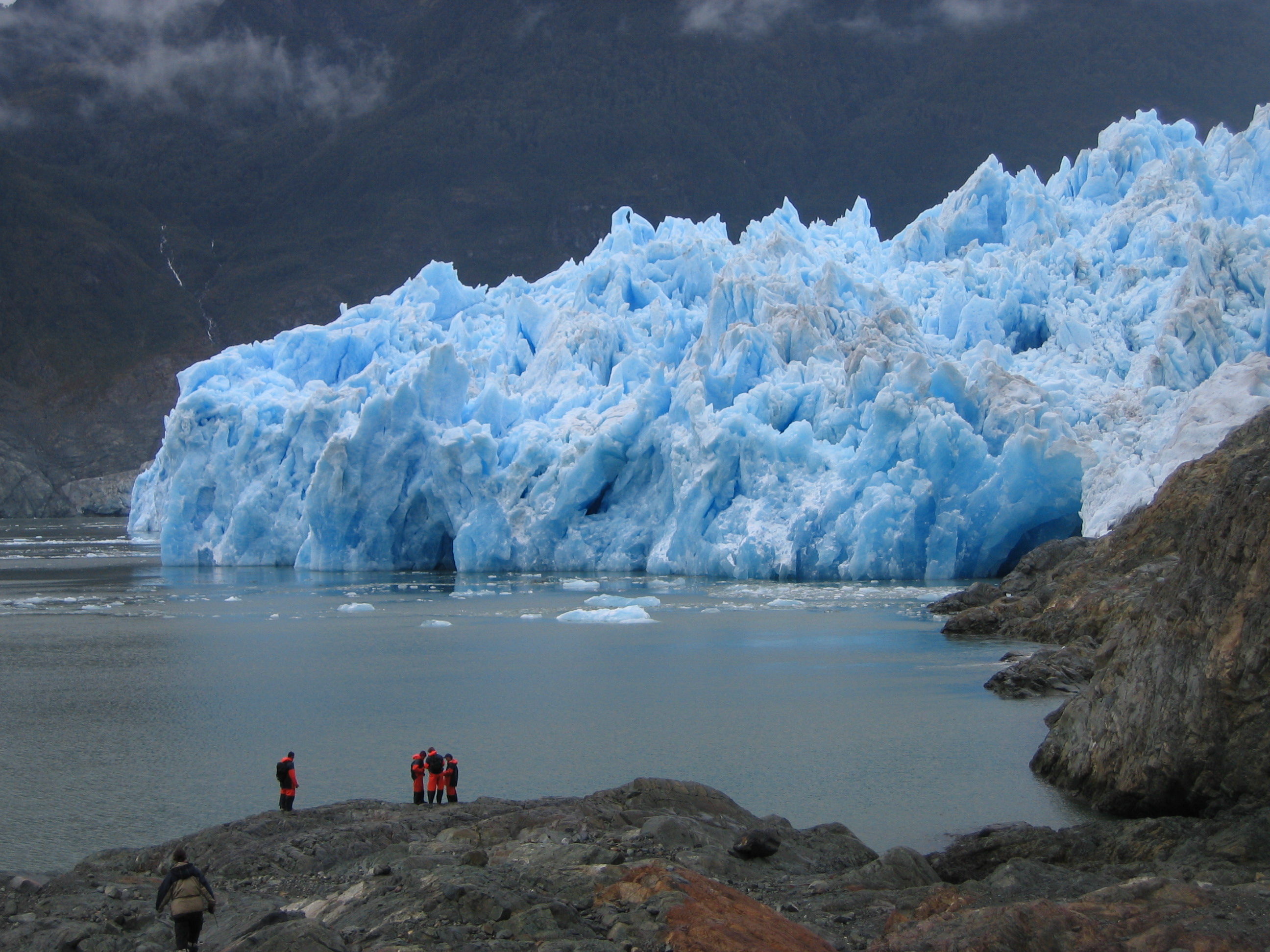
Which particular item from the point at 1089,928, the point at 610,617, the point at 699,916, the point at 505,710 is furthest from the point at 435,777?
the point at 610,617

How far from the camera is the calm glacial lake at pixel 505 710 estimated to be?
27.1ft

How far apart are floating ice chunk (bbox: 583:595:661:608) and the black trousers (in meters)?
14.5

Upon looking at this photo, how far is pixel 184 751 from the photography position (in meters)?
10.0

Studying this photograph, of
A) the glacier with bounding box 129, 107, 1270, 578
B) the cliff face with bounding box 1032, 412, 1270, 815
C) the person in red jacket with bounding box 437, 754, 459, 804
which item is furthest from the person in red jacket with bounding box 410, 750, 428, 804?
the glacier with bounding box 129, 107, 1270, 578

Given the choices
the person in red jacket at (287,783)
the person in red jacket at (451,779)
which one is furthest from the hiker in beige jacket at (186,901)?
the person in red jacket at (451,779)

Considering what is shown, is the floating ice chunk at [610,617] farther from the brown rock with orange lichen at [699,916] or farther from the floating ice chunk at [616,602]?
the brown rock with orange lichen at [699,916]

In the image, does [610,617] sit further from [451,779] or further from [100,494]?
[100,494]

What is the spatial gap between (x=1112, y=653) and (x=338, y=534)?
20.8 metres

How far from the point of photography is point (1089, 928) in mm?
4543

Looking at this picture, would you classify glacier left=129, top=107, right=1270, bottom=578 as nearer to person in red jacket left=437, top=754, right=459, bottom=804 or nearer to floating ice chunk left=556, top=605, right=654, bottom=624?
floating ice chunk left=556, top=605, right=654, bottom=624

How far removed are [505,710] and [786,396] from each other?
13.7 meters

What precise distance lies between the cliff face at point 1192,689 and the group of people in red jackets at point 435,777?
4215 millimetres

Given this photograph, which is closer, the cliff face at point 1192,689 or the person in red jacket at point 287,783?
the cliff face at point 1192,689

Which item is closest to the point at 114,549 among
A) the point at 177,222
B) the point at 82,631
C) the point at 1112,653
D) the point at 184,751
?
the point at 82,631
